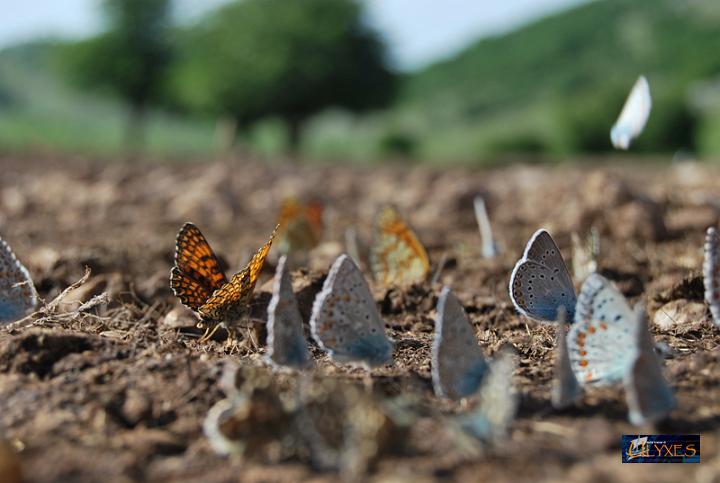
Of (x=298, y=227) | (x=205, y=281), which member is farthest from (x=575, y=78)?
(x=205, y=281)

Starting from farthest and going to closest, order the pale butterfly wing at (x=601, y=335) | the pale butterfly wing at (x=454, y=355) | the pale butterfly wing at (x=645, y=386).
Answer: the pale butterfly wing at (x=601, y=335) < the pale butterfly wing at (x=454, y=355) < the pale butterfly wing at (x=645, y=386)

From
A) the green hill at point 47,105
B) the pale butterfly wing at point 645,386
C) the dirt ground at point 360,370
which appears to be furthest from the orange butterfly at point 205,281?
the green hill at point 47,105

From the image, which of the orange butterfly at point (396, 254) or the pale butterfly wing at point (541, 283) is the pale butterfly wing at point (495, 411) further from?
the orange butterfly at point (396, 254)

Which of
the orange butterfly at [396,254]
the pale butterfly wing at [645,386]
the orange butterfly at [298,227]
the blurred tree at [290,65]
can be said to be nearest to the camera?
the pale butterfly wing at [645,386]

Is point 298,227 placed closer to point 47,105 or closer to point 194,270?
point 194,270

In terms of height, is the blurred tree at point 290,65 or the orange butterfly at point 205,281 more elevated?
the blurred tree at point 290,65

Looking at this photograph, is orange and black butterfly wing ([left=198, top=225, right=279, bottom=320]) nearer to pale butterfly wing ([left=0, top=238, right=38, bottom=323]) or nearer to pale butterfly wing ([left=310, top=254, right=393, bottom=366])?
pale butterfly wing ([left=310, top=254, right=393, bottom=366])

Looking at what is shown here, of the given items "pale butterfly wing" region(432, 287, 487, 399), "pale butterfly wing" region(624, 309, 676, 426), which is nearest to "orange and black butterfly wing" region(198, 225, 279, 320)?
"pale butterfly wing" region(432, 287, 487, 399)
